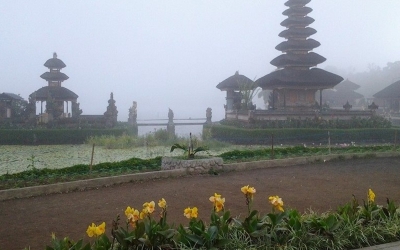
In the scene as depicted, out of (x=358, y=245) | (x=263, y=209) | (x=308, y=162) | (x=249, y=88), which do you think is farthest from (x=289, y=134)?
(x=358, y=245)

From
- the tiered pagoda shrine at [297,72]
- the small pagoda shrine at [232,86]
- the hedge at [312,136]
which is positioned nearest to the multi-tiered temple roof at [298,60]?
the tiered pagoda shrine at [297,72]

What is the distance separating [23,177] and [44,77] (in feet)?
105

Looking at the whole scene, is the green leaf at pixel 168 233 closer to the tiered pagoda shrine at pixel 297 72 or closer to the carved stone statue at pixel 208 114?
the tiered pagoda shrine at pixel 297 72

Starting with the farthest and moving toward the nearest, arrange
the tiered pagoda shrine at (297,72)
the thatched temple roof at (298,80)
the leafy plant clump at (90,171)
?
1. the tiered pagoda shrine at (297,72)
2. the thatched temple roof at (298,80)
3. the leafy plant clump at (90,171)

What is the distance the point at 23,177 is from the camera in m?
10.8

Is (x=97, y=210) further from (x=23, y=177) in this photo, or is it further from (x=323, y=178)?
(x=323, y=178)

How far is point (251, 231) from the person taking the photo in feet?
17.1

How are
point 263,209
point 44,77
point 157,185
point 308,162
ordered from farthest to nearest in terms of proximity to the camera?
point 44,77 → point 308,162 → point 157,185 → point 263,209

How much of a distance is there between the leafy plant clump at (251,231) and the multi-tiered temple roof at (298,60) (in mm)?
25633

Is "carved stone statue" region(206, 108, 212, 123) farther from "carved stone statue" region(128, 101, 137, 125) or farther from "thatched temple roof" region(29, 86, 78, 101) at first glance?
"thatched temple roof" region(29, 86, 78, 101)

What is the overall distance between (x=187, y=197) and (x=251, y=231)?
364 cm

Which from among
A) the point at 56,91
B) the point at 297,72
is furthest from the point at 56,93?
the point at 297,72

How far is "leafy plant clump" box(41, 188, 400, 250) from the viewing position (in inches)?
188

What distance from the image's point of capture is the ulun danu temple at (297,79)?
1134 inches
